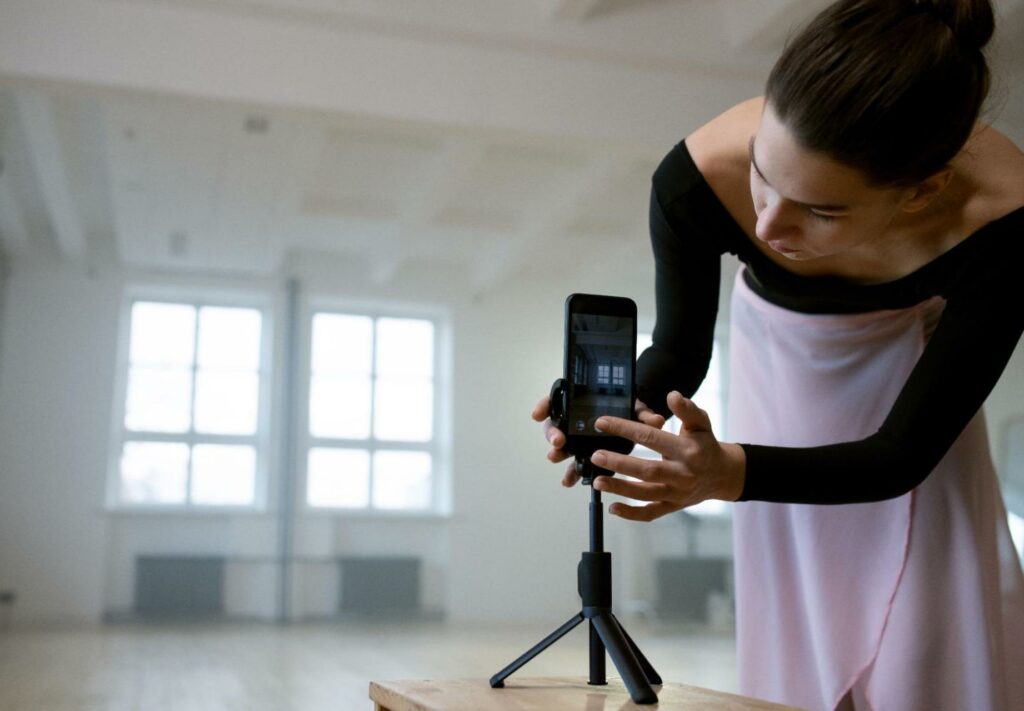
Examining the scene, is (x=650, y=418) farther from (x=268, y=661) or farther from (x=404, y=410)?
(x=404, y=410)

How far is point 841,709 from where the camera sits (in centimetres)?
119

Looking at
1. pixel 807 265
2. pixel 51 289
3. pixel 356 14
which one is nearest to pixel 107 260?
pixel 51 289

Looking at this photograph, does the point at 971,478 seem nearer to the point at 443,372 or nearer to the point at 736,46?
Answer: the point at 736,46

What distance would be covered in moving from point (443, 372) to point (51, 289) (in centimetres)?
338

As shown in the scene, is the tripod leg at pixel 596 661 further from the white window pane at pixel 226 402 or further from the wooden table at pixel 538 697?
the white window pane at pixel 226 402

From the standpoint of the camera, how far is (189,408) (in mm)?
9094

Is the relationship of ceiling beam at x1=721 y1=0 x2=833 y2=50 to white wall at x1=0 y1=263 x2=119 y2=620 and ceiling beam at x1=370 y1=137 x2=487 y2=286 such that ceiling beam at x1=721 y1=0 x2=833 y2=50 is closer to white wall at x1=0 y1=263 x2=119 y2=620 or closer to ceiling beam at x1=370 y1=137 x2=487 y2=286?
ceiling beam at x1=370 y1=137 x2=487 y2=286

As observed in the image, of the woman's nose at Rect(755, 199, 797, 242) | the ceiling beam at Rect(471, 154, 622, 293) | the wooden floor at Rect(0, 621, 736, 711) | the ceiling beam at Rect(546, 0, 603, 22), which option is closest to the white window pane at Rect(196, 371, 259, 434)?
the wooden floor at Rect(0, 621, 736, 711)

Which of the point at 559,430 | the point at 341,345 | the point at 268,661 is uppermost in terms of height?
the point at 341,345

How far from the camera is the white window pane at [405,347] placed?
9664 mm

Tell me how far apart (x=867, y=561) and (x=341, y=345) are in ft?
28.1

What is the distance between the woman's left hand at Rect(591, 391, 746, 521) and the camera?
0.85 meters

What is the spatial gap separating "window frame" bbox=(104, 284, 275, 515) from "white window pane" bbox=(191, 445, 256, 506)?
0.04m

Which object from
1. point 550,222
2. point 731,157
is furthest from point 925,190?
point 550,222
